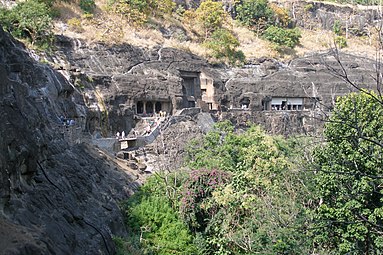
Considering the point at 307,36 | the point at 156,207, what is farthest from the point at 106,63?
the point at 307,36

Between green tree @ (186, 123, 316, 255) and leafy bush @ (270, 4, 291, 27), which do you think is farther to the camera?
leafy bush @ (270, 4, 291, 27)

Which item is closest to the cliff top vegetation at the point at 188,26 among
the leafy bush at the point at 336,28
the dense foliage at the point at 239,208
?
the leafy bush at the point at 336,28

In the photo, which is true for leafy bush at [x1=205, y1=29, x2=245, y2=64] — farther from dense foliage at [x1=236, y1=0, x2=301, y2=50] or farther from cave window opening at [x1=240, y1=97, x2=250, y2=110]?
dense foliage at [x1=236, y1=0, x2=301, y2=50]

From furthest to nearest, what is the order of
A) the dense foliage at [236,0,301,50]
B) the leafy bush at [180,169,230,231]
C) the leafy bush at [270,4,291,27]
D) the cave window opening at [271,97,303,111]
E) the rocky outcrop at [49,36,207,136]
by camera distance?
the leafy bush at [270,4,291,27] < the dense foliage at [236,0,301,50] < the cave window opening at [271,97,303,111] < the rocky outcrop at [49,36,207,136] < the leafy bush at [180,169,230,231]

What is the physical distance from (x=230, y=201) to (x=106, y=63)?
20511 millimetres

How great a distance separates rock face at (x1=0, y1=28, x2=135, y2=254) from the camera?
9273mm

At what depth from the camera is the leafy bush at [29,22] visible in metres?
30.2

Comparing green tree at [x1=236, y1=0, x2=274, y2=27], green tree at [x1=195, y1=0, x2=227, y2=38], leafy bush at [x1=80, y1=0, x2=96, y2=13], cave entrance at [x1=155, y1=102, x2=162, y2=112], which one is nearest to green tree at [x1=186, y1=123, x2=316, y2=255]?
cave entrance at [x1=155, y1=102, x2=162, y2=112]

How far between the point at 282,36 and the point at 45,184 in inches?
1795

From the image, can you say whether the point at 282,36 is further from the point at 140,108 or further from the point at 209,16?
the point at 140,108

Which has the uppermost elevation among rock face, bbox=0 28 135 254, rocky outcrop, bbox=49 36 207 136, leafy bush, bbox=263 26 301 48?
leafy bush, bbox=263 26 301 48

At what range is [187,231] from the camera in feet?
55.2

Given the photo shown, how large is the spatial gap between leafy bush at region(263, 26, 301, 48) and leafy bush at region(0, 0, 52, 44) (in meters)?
29.8

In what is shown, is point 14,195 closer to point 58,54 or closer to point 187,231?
point 187,231
